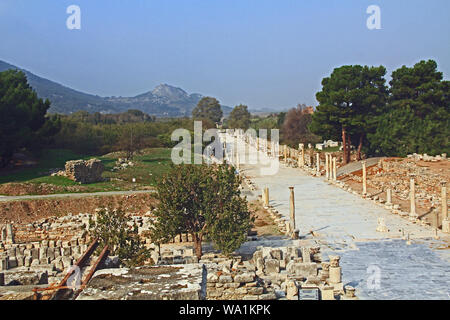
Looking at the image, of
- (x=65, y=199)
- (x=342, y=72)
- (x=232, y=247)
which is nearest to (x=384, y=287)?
(x=232, y=247)

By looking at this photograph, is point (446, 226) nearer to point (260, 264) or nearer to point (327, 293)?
point (260, 264)

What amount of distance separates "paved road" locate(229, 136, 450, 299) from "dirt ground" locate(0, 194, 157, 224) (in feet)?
21.2

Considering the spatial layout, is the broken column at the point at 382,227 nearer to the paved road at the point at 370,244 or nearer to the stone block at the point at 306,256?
the paved road at the point at 370,244

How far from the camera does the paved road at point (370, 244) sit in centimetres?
1270

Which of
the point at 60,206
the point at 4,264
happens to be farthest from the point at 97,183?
the point at 4,264

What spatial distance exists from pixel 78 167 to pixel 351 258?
69.2 ft

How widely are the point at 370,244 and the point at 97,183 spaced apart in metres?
19.8

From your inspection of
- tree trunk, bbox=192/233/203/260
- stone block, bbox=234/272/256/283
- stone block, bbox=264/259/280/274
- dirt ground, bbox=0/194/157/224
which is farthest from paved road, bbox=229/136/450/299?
dirt ground, bbox=0/194/157/224

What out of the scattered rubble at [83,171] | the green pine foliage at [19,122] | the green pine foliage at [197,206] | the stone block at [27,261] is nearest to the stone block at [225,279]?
the green pine foliage at [197,206]

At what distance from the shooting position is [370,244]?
17.2 meters

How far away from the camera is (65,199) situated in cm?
2784

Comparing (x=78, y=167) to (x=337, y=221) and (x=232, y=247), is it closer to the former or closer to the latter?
(x=337, y=221)

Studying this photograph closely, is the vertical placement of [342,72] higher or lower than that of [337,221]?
higher

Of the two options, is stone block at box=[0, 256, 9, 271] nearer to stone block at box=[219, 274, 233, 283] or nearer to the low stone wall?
stone block at box=[219, 274, 233, 283]
